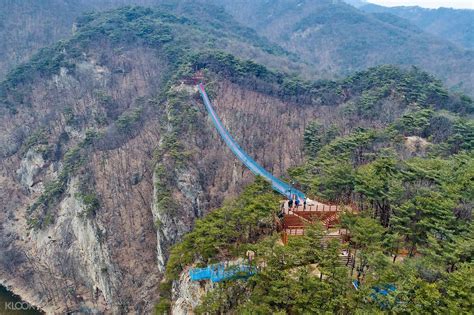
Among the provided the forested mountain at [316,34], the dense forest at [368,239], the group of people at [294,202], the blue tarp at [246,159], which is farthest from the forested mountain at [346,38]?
the group of people at [294,202]

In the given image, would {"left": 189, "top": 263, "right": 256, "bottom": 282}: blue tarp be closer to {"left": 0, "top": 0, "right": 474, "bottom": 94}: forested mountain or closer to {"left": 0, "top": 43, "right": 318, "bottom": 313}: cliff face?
{"left": 0, "top": 43, "right": 318, "bottom": 313}: cliff face

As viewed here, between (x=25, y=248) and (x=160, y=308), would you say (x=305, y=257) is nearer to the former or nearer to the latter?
(x=160, y=308)

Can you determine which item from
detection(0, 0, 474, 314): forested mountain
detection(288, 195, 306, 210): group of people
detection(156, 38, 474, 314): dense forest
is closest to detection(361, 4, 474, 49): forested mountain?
detection(0, 0, 474, 314): forested mountain

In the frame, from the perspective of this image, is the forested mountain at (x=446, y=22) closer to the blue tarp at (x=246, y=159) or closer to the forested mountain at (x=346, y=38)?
the forested mountain at (x=346, y=38)

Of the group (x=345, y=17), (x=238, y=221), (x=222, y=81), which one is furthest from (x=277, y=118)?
(x=345, y=17)

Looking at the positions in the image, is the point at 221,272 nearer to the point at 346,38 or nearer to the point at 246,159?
the point at 246,159
